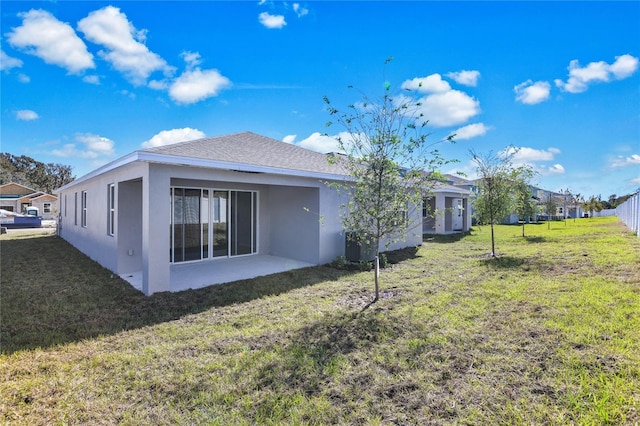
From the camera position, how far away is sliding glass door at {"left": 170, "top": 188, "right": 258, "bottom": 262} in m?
9.64

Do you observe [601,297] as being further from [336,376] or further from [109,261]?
[109,261]

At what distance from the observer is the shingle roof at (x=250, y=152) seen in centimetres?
748

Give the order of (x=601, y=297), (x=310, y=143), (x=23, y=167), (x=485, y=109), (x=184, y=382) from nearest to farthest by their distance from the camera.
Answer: (x=184, y=382) → (x=601, y=297) → (x=485, y=109) → (x=310, y=143) → (x=23, y=167)

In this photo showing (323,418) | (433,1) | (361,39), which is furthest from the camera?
(361,39)

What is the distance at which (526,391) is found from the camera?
3.21 metres

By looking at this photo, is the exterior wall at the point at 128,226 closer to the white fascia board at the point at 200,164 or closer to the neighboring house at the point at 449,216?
the white fascia board at the point at 200,164

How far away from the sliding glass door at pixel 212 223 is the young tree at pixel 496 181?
8.90 m

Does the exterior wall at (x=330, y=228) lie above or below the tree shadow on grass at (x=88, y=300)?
above

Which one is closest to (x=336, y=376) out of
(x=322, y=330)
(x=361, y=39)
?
(x=322, y=330)

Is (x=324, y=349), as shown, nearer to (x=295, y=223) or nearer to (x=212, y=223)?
(x=295, y=223)

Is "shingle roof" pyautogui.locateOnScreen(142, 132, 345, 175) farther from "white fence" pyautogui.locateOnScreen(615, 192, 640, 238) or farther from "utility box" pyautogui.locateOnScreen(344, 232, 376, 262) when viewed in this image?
"white fence" pyautogui.locateOnScreen(615, 192, 640, 238)

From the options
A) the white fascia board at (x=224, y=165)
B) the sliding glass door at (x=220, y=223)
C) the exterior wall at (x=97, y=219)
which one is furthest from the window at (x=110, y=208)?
the white fascia board at (x=224, y=165)

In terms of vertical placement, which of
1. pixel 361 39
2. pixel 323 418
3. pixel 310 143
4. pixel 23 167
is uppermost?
pixel 23 167

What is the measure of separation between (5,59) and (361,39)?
11906 mm
